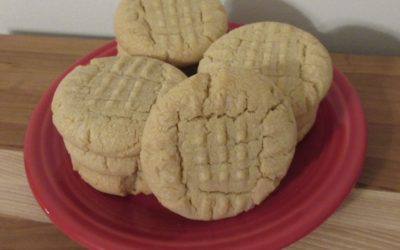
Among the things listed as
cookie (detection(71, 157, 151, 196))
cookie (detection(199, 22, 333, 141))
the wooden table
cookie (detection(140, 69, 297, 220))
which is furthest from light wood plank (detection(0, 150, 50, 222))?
cookie (detection(199, 22, 333, 141))

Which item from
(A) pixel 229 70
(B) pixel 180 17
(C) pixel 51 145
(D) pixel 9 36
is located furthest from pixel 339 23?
(D) pixel 9 36

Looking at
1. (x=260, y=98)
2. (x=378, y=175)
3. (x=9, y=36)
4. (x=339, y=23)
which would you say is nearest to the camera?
(x=260, y=98)

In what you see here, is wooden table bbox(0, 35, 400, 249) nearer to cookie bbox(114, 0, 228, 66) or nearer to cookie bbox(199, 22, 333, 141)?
cookie bbox(199, 22, 333, 141)

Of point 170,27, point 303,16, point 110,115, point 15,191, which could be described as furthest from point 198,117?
point 303,16

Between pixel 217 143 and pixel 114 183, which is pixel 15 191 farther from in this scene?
pixel 217 143

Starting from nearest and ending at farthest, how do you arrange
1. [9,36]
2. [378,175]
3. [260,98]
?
[260,98]
[378,175]
[9,36]

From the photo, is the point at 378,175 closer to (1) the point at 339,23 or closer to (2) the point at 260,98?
(2) the point at 260,98
